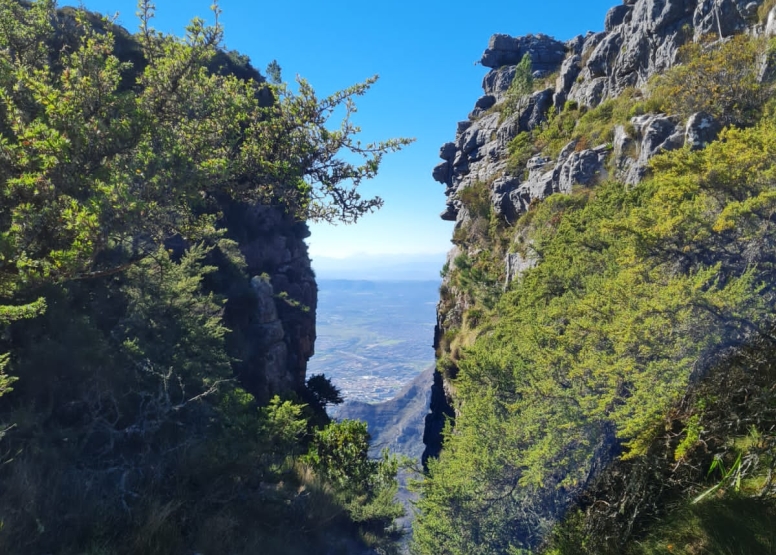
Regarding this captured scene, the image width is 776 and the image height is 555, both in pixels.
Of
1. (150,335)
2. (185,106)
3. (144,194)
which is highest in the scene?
(185,106)

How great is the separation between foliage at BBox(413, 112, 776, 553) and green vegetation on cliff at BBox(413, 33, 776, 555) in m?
0.03

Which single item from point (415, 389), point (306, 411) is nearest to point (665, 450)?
point (306, 411)

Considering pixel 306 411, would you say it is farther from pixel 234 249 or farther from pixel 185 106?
pixel 185 106

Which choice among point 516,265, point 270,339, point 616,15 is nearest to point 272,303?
point 270,339

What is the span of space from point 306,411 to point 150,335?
13.8 m

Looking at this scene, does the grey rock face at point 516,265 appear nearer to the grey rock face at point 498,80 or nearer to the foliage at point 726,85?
the foliage at point 726,85

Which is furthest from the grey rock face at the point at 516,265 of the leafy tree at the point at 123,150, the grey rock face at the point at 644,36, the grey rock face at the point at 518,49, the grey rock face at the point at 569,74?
the grey rock face at the point at 518,49

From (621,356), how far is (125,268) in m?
8.01

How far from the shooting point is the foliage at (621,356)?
20.0 ft

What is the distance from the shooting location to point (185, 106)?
238 inches

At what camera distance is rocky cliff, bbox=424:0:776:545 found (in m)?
17.1

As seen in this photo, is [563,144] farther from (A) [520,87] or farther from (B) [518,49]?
(B) [518,49]

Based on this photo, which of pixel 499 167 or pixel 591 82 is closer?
pixel 591 82

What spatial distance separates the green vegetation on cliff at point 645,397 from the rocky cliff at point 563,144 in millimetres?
682
